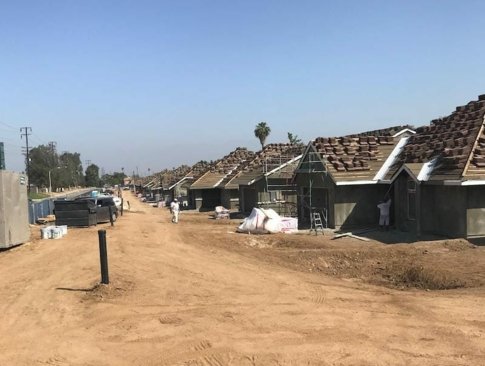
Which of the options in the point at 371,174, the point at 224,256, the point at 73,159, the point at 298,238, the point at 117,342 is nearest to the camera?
the point at 117,342

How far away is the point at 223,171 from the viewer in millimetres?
54625

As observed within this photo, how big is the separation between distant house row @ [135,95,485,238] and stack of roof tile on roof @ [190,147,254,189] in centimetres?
1333

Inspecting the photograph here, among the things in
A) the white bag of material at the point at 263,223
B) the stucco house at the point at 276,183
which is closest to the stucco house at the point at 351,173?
the white bag of material at the point at 263,223

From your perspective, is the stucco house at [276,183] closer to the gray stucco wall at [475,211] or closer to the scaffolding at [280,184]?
the scaffolding at [280,184]

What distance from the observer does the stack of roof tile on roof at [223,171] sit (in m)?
51.2

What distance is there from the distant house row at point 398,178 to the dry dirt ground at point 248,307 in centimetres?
204

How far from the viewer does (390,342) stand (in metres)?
6.80

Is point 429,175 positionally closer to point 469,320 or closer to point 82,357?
point 469,320

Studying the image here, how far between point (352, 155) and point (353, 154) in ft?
0.28

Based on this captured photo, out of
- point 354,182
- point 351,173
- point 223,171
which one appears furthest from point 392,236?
point 223,171

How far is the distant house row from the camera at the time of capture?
17.7 metres

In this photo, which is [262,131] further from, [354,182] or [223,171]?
[354,182]

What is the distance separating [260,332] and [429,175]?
1389cm

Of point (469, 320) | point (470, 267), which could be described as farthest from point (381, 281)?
point (469, 320)
